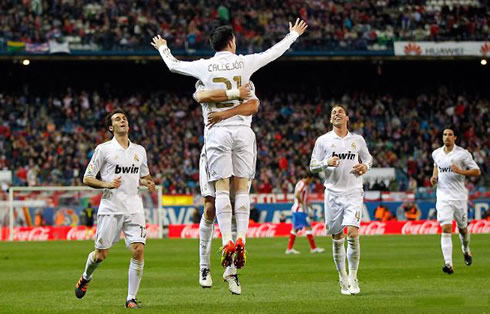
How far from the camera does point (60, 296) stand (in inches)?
595

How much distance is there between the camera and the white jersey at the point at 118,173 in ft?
43.9

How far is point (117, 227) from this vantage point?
13.4 m

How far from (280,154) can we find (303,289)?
30.7 m

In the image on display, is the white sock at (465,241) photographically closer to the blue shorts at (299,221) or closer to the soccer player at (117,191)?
the blue shorts at (299,221)

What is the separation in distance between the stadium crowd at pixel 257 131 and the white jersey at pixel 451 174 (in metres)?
21.7

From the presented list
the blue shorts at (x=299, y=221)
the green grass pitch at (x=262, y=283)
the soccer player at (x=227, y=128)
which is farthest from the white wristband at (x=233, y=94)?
the blue shorts at (x=299, y=221)

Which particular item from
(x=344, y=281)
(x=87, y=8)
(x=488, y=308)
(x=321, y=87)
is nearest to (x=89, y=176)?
(x=344, y=281)

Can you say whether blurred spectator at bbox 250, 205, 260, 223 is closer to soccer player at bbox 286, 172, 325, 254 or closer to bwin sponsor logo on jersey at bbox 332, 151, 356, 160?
soccer player at bbox 286, 172, 325, 254

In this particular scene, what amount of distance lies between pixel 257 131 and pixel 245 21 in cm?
614

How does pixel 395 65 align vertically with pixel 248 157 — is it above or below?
above

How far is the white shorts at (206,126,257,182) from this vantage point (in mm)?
11555

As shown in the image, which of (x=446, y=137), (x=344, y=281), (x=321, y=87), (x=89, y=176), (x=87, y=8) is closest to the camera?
(x=89, y=176)

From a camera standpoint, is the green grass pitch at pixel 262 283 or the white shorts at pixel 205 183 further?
the green grass pitch at pixel 262 283

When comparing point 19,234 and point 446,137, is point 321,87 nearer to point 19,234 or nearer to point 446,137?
point 19,234
